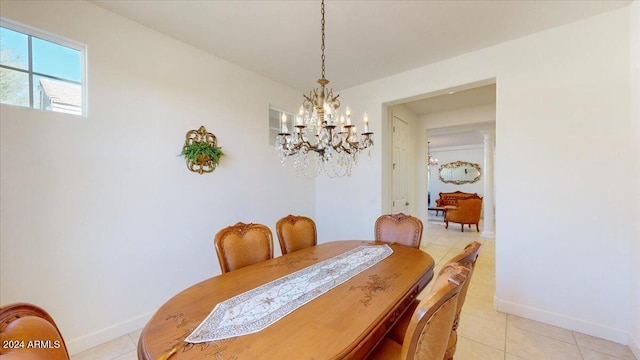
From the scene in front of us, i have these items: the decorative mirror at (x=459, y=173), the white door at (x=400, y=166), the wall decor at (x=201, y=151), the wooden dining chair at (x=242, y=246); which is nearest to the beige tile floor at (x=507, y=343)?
the wooden dining chair at (x=242, y=246)

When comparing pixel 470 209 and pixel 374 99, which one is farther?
pixel 470 209

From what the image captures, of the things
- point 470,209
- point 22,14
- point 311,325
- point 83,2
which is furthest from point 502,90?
point 470,209

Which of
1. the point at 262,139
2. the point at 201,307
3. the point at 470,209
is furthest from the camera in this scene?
the point at 470,209

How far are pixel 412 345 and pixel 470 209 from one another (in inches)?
255

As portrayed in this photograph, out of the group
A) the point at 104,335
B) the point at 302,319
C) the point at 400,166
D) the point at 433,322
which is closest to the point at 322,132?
the point at 302,319

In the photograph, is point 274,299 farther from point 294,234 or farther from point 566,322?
point 566,322

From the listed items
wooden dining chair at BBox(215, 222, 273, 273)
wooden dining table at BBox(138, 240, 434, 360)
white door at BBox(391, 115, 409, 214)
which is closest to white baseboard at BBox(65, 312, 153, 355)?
wooden dining chair at BBox(215, 222, 273, 273)

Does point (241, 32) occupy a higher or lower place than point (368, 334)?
higher

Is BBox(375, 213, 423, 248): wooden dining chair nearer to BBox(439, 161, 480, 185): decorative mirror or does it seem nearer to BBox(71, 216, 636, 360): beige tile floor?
BBox(71, 216, 636, 360): beige tile floor

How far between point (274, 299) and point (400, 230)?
159cm

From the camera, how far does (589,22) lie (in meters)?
2.20

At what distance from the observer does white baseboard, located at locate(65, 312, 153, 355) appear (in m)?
1.93

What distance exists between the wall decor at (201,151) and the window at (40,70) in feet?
2.69

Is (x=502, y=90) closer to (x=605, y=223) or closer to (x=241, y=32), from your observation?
(x=605, y=223)
